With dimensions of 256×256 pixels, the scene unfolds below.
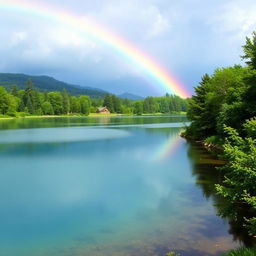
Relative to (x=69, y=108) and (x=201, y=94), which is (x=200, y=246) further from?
(x=69, y=108)

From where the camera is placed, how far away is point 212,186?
957 inches

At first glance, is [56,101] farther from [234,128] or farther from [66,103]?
[234,128]

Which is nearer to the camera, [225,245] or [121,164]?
[225,245]

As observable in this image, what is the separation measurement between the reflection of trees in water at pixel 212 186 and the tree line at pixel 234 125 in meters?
0.28

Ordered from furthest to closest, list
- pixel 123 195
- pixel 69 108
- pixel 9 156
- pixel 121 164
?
pixel 69 108, pixel 9 156, pixel 121 164, pixel 123 195

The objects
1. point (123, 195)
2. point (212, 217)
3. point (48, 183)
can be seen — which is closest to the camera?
point (212, 217)

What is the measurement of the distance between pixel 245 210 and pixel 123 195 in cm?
814

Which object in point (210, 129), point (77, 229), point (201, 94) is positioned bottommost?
Result: point (77, 229)

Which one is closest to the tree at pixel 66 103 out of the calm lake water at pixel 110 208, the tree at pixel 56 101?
the tree at pixel 56 101

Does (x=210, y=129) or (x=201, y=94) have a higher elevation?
(x=201, y=94)

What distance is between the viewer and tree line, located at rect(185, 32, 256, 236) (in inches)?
442

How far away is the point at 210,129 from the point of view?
180 feet

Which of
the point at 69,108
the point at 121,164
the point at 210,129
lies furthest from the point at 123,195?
the point at 69,108

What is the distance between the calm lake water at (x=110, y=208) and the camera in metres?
13.9
